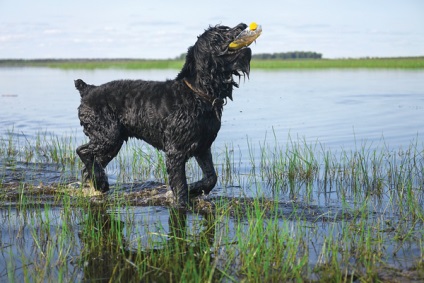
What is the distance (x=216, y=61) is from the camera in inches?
244

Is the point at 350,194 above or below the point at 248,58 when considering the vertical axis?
below

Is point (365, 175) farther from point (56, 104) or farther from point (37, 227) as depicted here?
point (56, 104)

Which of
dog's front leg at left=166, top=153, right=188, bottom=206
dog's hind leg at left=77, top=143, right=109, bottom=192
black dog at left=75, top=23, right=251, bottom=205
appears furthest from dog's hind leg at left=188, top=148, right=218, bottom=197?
dog's hind leg at left=77, top=143, right=109, bottom=192

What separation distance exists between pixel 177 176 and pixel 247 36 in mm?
1999

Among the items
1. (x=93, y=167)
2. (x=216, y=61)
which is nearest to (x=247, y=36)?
(x=216, y=61)

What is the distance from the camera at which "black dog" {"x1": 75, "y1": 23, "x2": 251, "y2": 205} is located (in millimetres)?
6230

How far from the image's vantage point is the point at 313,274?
4629 millimetres

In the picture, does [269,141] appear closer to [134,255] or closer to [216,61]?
[216,61]

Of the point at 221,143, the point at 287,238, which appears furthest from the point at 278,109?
the point at 287,238

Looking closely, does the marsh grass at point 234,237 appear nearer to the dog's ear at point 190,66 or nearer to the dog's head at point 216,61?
the dog's head at point 216,61

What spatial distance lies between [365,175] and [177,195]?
293 centimetres

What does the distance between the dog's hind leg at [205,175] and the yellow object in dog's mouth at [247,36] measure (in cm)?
153

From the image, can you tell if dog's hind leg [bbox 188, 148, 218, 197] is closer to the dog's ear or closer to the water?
the dog's ear

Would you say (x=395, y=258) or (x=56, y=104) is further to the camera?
(x=56, y=104)
